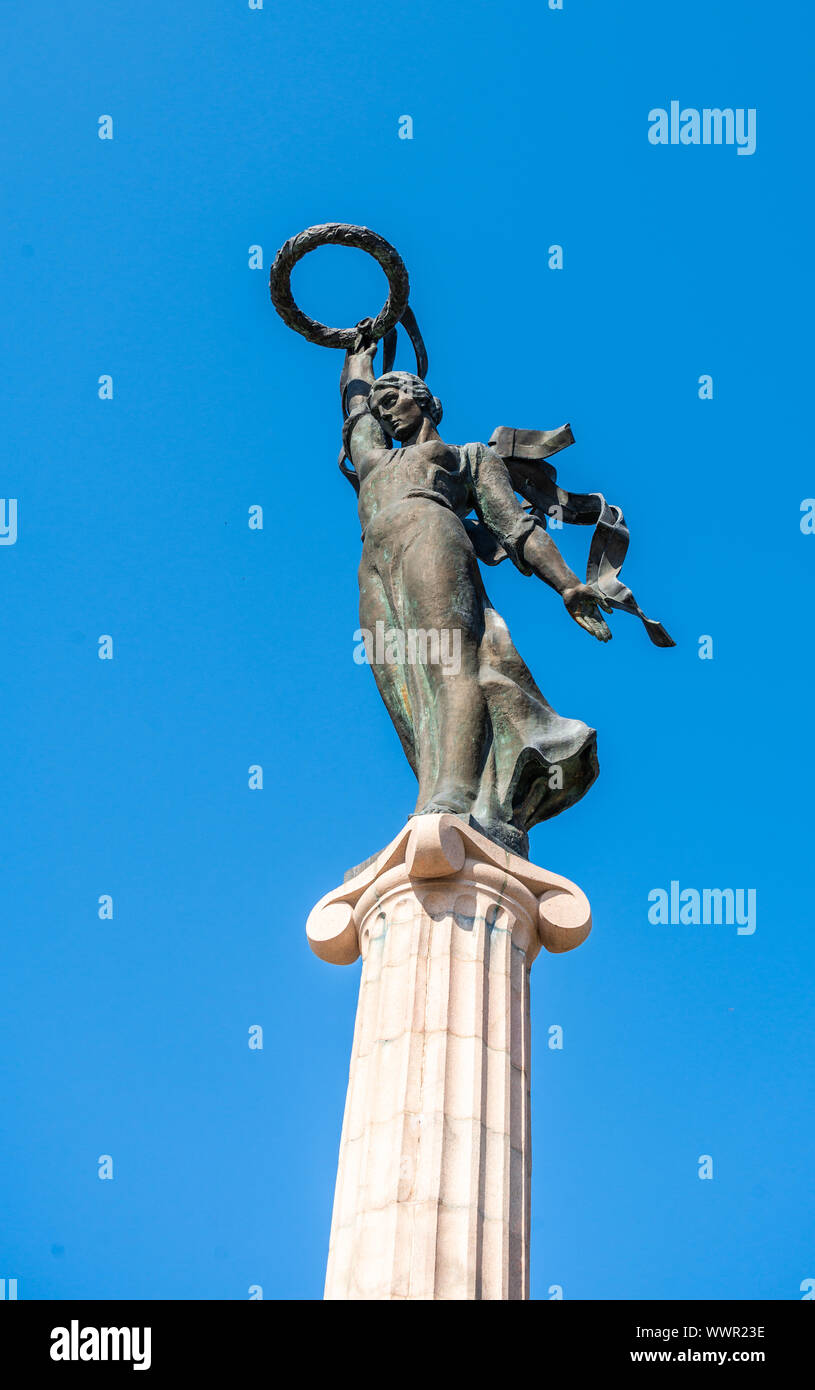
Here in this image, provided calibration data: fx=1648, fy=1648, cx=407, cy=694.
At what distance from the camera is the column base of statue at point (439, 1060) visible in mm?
9711

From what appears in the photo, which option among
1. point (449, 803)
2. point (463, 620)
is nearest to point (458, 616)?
point (463, 620)

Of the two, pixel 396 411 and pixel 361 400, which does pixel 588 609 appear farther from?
pixel 361 400

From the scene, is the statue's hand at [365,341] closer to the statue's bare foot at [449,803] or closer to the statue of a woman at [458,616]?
the statue of a woman at [458,616]

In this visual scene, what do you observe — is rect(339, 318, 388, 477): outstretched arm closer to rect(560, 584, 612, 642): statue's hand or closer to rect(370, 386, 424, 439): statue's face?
rect(370, 386, 424, 439): statue's face

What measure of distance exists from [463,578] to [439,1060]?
4.10 meters

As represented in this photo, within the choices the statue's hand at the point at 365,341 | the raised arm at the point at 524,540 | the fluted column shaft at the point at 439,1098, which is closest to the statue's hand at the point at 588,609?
the raised arm at the point at 524,540

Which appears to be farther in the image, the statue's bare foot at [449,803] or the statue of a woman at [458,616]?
the statue of a woman at [458,616]

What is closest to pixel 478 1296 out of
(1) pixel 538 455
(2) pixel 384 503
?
(2) pixel 384 503

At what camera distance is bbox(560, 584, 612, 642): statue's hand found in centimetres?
1291

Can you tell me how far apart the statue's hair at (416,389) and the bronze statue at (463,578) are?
1 centimetres

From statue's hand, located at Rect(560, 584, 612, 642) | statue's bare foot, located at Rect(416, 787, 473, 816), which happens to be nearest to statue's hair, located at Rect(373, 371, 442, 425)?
statue's hand, located at Rect(560, 584, 612, 642)

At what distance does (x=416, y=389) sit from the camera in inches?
575

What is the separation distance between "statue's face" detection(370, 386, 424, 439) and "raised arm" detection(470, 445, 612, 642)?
0.65 metres

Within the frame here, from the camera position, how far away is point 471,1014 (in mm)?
10648
